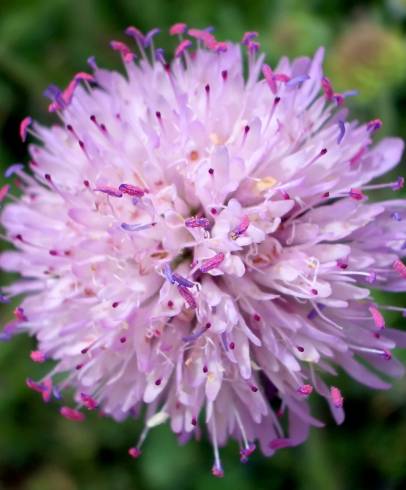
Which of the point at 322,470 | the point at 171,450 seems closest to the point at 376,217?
the point at 322,470

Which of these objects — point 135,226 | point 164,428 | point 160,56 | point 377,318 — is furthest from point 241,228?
point 164,428

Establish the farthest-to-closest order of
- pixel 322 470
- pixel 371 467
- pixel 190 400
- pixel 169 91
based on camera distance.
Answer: pixel 371 467
pixel 322 470
pixel 169 91
pixel 190 400

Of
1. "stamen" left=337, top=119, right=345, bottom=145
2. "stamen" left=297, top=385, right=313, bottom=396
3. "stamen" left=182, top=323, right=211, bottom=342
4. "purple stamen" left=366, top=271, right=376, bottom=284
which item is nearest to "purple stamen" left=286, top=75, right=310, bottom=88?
"stamen" left=337, top=119, right=345, bottom=145

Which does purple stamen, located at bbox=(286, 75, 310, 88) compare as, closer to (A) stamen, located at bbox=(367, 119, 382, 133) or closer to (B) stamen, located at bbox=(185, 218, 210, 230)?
(A) stamen, located at bbox=(367, 119, 382, 133)

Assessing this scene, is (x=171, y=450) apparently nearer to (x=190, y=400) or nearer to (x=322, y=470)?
(x=322, y=470)

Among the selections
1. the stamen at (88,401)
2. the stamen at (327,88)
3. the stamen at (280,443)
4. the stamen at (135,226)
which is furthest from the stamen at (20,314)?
the stamen at (327,88)

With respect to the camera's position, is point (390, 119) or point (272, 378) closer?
point (272, 378)

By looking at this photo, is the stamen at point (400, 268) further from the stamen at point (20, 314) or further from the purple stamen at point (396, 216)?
the stamen at point (20, 314)

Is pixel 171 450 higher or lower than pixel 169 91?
lower

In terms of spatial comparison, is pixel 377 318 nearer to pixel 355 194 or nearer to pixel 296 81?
pixel 355 194
